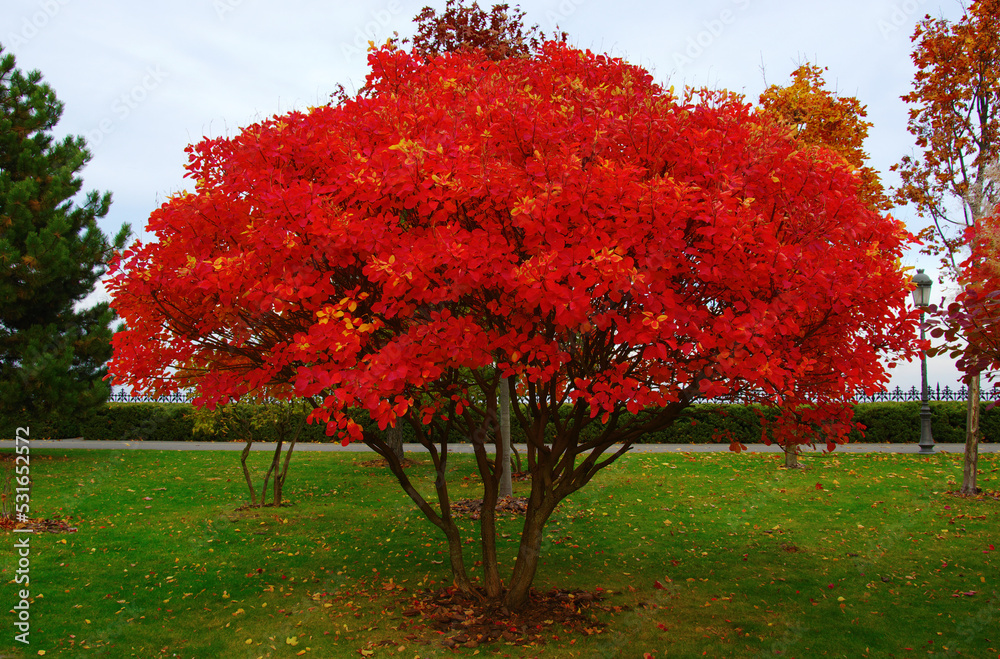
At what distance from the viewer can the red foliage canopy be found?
4.70 metres

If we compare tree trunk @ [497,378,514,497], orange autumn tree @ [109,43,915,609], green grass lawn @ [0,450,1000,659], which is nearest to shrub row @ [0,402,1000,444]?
green grass lawn @ [0,450,1000,659]

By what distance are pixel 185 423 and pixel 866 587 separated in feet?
72.7

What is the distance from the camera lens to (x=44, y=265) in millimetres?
17078

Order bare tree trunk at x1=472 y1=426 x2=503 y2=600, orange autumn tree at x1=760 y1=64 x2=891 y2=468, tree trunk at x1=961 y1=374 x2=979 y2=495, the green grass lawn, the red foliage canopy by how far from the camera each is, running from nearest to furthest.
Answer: the red foliage canopy
the green grass lawn
bare tree trunk at x1=472 y1=426 x2=503 y2=600
tree trunk at x1=961 y1=374 x2=979 y2=495
orange autumn tree at x1=760 y1=64 x2=891 y2=468

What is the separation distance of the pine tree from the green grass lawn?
4.31 m

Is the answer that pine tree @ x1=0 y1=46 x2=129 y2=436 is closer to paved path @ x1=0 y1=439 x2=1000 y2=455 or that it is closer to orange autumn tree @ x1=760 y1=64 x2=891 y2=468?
paved path @ x1=0 y1=439 x2=1000 y2=455

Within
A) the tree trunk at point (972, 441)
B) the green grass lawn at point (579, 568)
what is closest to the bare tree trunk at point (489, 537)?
the green grass lawn at point (579, 568)

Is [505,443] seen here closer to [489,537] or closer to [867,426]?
[489,537]

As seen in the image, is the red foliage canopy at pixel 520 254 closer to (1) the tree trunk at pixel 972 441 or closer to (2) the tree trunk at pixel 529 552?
(2) the tree trunk at pixel 529 552

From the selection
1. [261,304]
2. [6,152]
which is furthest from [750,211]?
[6,152]

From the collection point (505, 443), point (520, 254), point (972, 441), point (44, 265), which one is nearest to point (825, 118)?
point (972, 441)

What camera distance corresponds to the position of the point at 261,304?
4.79 meters

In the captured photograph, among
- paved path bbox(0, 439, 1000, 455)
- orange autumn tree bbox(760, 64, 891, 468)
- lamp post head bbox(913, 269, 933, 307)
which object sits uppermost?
orange autumn tree bbox(760, 64, 891, 468)

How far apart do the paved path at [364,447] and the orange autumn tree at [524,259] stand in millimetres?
13271
